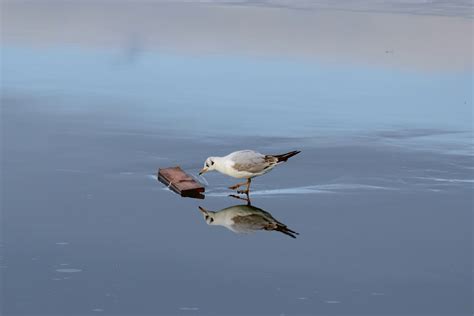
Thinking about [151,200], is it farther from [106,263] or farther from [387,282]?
[387,282]

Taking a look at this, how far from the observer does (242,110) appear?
51.3 feet

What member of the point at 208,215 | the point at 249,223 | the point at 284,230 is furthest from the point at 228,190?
the point at 284,230

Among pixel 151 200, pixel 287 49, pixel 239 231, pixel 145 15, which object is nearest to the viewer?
pixel 239 231

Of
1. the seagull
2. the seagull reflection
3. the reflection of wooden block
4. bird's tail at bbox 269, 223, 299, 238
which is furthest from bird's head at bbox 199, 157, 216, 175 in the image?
bird's tail at bbox 269, 223, 299, 238

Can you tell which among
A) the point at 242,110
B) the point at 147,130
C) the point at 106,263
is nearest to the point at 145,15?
the point at 242,110

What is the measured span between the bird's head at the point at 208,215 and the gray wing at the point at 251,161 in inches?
27.4

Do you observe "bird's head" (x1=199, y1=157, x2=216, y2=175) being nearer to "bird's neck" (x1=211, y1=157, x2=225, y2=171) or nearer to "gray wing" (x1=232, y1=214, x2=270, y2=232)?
"bird's neck" (x1=211, y1=157, x2=225, y2=171)

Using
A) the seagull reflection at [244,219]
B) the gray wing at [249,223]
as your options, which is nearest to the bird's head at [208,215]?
the seagull reflection at [244,219]

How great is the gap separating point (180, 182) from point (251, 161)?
0.80 m

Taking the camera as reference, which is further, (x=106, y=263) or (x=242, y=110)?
(x=242, y=110)

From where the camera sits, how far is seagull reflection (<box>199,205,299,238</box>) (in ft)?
31.0

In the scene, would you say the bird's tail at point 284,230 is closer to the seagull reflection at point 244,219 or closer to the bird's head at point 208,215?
the seagull reflection at point 244,219

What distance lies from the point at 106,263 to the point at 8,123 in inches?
239

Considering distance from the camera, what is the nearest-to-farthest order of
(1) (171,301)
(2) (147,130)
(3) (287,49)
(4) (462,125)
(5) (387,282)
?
1. (1) (171,301)
2. (5) (387,282)
3. (2) (147,130)
4. (4) (462,125)
5. (3) (287,49)
